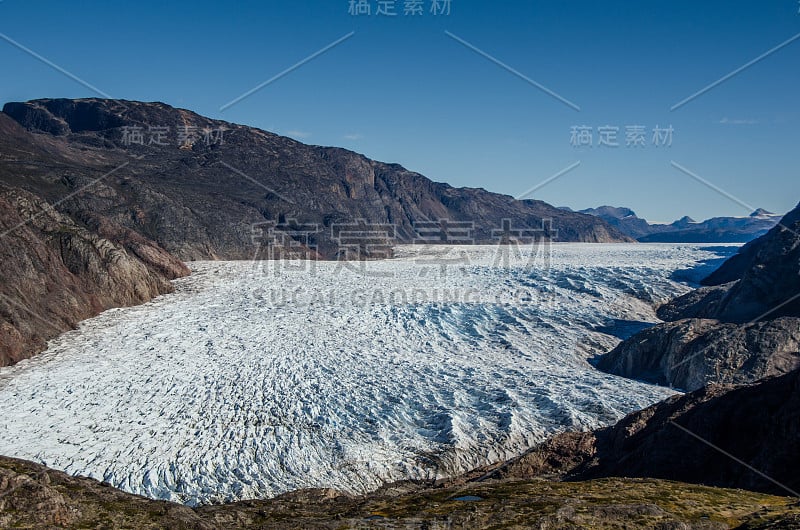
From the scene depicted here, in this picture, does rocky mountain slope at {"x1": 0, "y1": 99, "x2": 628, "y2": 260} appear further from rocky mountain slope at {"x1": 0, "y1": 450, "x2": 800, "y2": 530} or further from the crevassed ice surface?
rocky mountain slope at {"x1": 0, "y1": 450, "x2": 800, "y2": 530}

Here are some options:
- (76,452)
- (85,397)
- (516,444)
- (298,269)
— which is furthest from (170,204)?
(516,444)

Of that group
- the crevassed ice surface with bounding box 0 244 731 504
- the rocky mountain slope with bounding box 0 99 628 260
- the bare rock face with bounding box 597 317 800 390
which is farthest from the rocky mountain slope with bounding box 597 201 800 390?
the rocky mountain slope with bounding box 0 99 628 260

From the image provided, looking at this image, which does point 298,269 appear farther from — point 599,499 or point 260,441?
point 599,499

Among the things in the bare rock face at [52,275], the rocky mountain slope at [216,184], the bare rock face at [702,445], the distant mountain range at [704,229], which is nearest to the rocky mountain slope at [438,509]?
the bare rock face at [702,445]

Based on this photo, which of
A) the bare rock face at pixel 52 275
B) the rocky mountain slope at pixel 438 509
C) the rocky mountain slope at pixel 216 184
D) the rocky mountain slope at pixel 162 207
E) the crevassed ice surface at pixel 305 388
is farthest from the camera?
the rocky mountain slope at pixel 216 184

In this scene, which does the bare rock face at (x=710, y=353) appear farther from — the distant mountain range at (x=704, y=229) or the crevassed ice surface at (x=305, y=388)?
the distant mountain range at (x=704, y=229)

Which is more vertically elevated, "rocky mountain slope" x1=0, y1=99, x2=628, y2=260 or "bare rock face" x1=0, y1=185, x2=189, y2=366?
"rocky mountain slope" x1=0, y1=99, x2=628, y2=260

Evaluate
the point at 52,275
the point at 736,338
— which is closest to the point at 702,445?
the point at 736,338

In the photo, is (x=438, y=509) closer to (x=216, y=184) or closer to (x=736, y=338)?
(x=736, y=338)

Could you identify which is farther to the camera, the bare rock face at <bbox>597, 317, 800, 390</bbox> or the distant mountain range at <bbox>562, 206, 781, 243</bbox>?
the distant mountain range at <bbox>562, 206, 781, 243</bbox>
